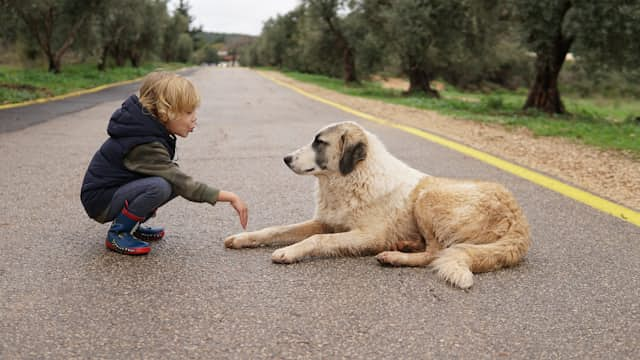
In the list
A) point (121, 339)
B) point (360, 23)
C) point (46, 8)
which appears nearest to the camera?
point (121, 339)

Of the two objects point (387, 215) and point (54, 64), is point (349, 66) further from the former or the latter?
point (387, 215)

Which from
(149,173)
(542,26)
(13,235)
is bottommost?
(13,235)

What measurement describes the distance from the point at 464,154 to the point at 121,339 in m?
6.91

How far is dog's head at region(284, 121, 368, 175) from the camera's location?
435 centimetres

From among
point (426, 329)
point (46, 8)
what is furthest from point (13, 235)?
point (46, 8)

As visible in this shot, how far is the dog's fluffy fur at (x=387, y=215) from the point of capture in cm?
406

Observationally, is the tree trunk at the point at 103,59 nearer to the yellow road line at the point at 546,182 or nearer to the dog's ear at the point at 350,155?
the yellow road line at the point at 546,182

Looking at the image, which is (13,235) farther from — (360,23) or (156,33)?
(156,33)

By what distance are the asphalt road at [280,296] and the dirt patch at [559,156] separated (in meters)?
1.22

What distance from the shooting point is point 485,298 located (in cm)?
351

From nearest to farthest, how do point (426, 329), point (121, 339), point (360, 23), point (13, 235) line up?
point (121, 339) → point (426, 329) → point (13, 235) → point (360, 23)

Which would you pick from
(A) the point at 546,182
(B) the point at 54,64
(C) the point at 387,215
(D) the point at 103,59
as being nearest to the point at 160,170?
(C) the point at 387,215

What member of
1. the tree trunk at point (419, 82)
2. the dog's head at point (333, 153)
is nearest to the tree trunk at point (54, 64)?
the tree trunk at point (419, 82)

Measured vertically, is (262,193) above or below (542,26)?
below
